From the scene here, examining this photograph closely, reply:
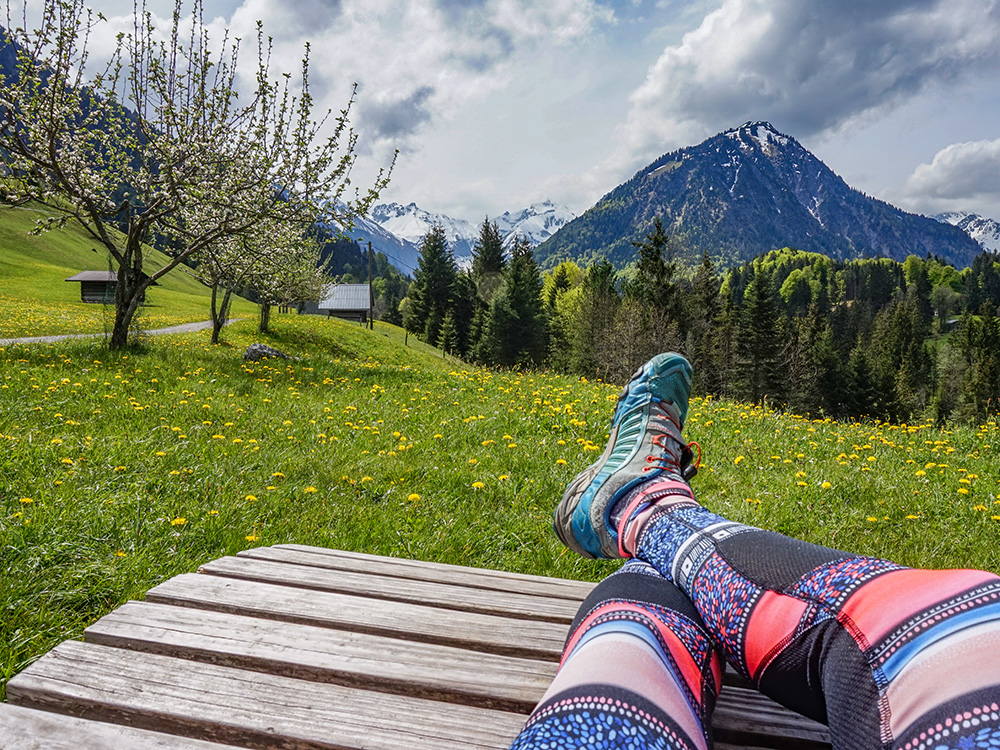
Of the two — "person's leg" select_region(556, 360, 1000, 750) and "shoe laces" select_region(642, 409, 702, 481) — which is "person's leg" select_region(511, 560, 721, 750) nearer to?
"person's leg" select_region(556, 360, 1000, 750)

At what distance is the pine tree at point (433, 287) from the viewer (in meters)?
48.3

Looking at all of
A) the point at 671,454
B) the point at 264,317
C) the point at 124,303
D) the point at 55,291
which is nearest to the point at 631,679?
the point at 671,454

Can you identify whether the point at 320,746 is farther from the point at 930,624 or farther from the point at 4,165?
the point at 4,165

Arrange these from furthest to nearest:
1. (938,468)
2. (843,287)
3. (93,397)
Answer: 1. (843,287)
2. (93,397)
3. (938,468)

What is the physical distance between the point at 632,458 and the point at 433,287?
158 feet

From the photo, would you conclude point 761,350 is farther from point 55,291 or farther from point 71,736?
point 55,291

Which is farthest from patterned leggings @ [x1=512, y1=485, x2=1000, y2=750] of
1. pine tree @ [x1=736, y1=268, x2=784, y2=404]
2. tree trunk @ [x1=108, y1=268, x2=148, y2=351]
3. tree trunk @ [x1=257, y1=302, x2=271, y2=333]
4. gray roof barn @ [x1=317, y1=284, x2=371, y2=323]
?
gray roof barn @ [x1=317, y1=284, x2=371, y2=323]

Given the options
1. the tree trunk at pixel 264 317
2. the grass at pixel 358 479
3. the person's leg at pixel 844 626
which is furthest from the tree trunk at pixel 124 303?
the tree trunk at pixel 264 317

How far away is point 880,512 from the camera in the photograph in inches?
153

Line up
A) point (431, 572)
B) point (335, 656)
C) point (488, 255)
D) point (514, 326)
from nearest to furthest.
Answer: point (335, 656)
point (431, 572)
point (514, 326)
point (488, 255)

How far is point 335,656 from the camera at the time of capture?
134 centimetres

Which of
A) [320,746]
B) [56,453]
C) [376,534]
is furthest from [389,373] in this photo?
[320,746]

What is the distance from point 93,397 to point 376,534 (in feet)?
15.3

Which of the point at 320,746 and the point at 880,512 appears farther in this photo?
the point at 880,512
